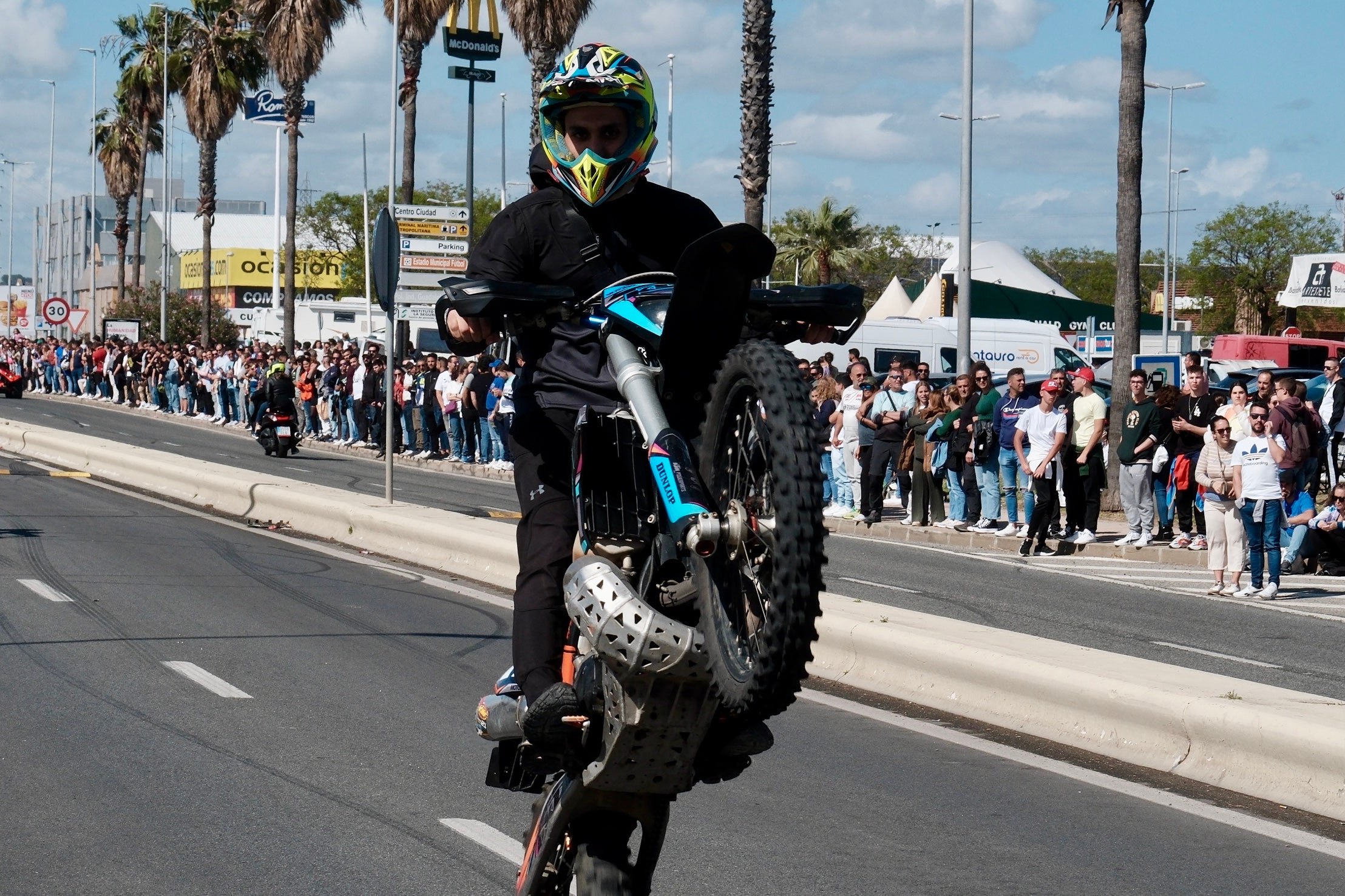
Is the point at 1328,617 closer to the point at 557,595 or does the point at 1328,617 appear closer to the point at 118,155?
the point at 557,595

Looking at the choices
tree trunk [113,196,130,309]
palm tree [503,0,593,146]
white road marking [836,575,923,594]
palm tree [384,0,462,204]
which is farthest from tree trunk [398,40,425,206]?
tree trunk [113,196,130,309]

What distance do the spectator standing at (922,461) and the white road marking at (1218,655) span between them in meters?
8.04

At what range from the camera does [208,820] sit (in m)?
6.18

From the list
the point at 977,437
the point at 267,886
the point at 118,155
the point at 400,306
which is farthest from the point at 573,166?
the point at 118,155

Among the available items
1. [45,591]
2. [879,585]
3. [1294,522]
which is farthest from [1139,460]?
[45,591]

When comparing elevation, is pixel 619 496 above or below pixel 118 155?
below

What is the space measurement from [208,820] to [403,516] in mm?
9229

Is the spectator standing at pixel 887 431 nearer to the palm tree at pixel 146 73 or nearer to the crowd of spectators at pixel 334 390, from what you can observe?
the crowd of spectators at pixel 334 390

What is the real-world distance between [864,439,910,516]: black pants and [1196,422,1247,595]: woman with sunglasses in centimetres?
553

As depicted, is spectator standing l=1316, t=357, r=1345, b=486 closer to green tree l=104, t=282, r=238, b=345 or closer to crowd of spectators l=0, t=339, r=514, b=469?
crowd of spectators l=0, t=339, r=514, b=469

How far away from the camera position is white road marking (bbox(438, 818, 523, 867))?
5.82m

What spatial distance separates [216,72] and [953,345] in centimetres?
2872

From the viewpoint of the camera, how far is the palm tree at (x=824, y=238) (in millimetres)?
69062

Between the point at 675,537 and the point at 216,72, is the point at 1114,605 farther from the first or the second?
the point at 216,72
